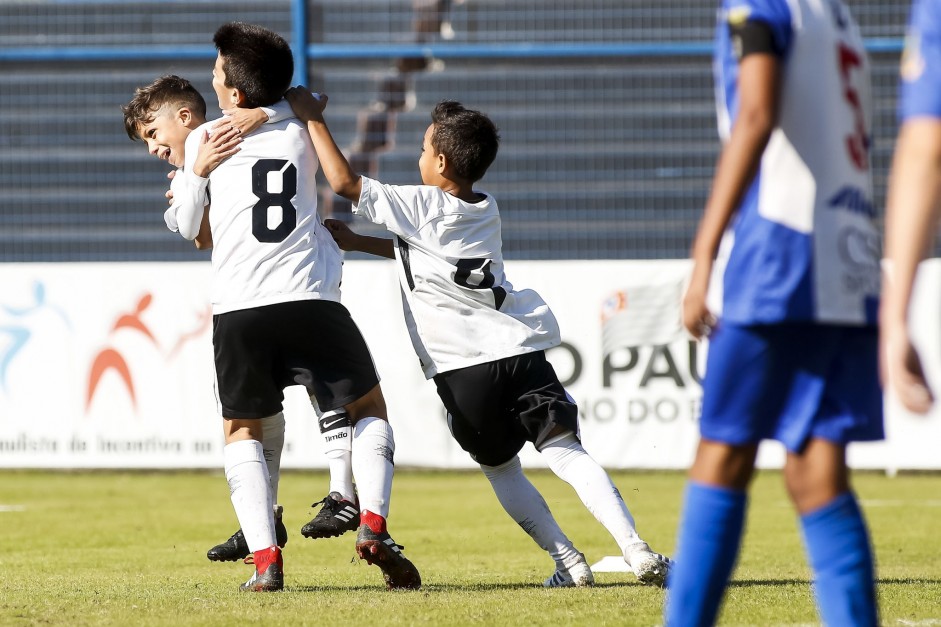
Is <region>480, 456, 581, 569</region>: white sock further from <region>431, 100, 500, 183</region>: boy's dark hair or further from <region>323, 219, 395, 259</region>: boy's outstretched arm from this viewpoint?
<region>431, 100, 500, 183</region>: boy's dark hair

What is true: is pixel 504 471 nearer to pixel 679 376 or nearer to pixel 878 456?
pixel 679 376

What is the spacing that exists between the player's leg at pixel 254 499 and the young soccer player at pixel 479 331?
67 cm

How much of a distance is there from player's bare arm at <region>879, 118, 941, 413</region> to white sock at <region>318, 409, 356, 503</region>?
2.59 m

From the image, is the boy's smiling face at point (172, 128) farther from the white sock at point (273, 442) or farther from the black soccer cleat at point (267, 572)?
the black soccer cleat at point (267, 572)

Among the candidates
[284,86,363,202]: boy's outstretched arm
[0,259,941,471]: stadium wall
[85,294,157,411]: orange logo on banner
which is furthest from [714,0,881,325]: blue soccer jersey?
[85,294,157,411]: orange logo on banner

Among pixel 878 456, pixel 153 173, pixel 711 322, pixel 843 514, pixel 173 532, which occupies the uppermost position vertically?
pixel 711 322

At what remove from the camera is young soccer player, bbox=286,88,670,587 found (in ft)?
15.6

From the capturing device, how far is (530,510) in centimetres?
488

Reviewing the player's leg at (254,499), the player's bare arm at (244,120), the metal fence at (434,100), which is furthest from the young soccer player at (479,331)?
the metal fence at (434,100)

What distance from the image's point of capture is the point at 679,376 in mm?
10562

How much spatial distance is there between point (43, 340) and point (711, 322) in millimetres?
9037

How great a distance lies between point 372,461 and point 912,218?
259 centimetres

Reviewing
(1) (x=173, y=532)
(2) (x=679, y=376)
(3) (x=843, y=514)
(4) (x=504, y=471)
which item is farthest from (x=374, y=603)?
(2) (x=679, y=376)

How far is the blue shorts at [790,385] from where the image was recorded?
2.72 meters
